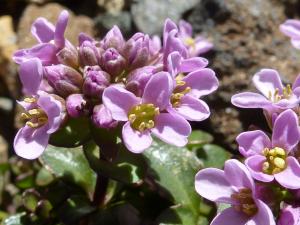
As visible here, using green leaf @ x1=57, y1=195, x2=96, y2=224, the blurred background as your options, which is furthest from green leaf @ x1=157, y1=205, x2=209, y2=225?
the blurred background

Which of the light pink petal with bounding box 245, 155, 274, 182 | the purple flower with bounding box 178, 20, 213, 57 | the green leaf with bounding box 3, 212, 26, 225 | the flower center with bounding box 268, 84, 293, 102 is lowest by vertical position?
the green leaf with bounding box 3, 212, 26, 225

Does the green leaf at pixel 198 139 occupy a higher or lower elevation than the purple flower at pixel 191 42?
lower

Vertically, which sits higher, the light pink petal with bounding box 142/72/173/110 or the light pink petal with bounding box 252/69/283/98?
the light pink petal with bounding box 142/72/173/110

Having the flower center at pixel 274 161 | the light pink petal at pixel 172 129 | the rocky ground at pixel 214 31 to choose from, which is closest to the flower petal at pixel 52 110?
the light pink petal at pixel 172 129

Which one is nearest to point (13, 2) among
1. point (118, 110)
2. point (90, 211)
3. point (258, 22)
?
point (258, 22)

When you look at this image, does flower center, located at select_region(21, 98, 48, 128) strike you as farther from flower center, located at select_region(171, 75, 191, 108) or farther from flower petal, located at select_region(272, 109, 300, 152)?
flower petal, located at select_region(272, 109, 300, 152)

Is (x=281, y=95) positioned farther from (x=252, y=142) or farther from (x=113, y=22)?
(x=113, y=22)

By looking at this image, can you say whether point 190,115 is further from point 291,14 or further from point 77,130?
point 291,14

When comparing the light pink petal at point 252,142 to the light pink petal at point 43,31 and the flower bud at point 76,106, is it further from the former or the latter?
the light pink petal at point 43,31
